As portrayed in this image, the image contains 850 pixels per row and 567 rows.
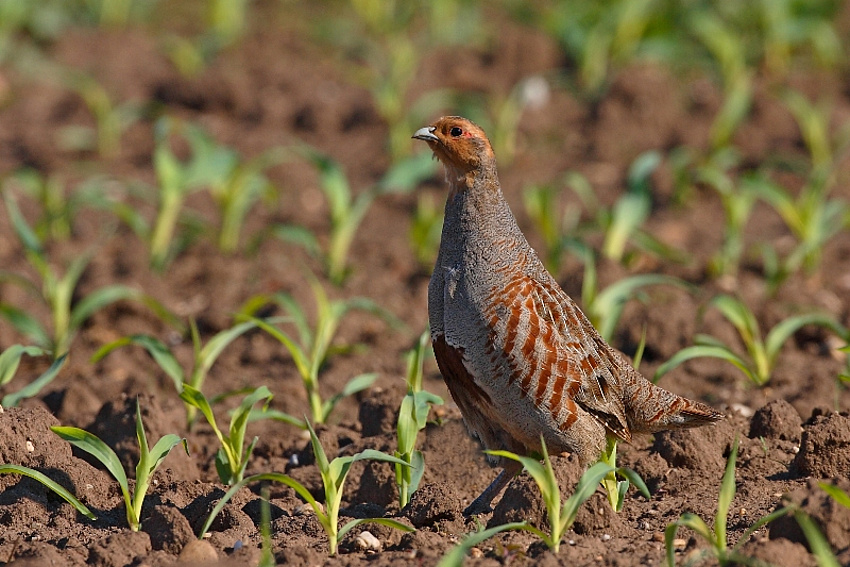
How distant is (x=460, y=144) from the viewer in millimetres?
4688

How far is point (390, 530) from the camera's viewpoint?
421 cm

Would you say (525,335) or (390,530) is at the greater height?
(525,335)

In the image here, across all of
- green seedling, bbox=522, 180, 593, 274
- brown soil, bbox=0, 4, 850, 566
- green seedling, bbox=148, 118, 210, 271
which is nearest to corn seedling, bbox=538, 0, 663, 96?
brown soil, bbox=0, 4, 850, 566

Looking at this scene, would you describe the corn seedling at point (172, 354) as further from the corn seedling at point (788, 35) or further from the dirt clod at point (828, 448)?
the corn seedling at point (788, 35)

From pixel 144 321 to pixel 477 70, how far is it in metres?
4.99

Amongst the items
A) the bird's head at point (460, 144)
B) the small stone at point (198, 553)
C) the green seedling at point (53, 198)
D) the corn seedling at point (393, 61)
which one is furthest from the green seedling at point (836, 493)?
the corn seedling at point (393, 61)

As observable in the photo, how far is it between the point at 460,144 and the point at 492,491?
55.1 inches

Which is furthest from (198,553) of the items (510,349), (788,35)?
(788,35)

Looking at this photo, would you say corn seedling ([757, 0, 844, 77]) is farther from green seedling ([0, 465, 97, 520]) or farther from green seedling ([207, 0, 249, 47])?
green seedling ([0, 465, 97, 520])

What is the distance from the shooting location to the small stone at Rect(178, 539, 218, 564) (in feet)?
12.8

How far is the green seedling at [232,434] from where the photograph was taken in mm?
4625

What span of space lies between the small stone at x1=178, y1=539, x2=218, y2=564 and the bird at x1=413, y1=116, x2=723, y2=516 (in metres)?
1.13

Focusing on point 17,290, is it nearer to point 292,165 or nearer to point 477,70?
point 292,165

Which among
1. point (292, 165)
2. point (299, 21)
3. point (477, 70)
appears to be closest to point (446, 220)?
point (292, 165)
